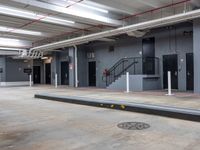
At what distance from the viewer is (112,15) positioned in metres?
10.8

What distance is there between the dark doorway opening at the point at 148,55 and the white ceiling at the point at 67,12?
133 inches

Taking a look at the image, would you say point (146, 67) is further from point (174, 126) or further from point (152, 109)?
point (174, 126)

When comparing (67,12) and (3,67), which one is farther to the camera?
(3,67)

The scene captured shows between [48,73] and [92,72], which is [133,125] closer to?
[92,72]

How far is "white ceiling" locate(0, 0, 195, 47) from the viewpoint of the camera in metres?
8.30

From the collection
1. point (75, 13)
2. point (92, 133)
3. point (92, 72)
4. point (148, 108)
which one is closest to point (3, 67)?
point (92, 72)

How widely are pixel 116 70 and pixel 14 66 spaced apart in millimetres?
11155

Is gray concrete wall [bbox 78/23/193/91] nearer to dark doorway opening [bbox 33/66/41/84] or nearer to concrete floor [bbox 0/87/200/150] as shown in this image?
concrete floor [bbox 0/87/200/150]

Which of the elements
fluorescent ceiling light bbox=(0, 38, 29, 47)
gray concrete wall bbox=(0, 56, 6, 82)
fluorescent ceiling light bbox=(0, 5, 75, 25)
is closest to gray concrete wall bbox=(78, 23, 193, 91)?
fluorescent ceiling light bbox=(0, 38, 29, 47)

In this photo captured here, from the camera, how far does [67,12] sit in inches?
352

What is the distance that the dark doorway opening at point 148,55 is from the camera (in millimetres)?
13898

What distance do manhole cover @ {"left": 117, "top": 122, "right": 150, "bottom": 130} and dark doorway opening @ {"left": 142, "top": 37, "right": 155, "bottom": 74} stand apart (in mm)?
8906

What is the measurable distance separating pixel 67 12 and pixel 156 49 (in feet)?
22.9

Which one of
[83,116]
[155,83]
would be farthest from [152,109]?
[155,83]
